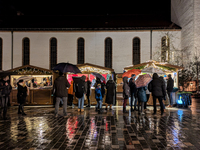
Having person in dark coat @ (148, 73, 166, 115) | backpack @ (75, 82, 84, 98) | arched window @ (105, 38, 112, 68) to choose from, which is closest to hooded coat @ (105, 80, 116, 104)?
backpack @ (75, 82, 84, 98)

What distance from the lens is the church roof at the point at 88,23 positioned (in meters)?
30.7

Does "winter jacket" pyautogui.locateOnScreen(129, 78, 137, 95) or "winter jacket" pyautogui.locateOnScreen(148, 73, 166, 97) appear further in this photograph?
"winter jacket" pyautogui.locateOnScreen(129, 78, 137, 95)

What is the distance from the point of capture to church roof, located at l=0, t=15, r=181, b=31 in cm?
3073

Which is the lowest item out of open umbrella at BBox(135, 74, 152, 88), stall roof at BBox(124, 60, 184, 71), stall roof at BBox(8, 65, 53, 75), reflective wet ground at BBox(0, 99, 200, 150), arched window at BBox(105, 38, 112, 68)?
reflective wet ground at BBox(0, 99, 200, 150)

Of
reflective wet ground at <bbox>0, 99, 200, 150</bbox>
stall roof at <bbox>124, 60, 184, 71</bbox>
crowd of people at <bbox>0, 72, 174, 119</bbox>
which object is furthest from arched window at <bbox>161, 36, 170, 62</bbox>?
reflective wet ground at <bbox>0, 99, 200, 150</bbox>

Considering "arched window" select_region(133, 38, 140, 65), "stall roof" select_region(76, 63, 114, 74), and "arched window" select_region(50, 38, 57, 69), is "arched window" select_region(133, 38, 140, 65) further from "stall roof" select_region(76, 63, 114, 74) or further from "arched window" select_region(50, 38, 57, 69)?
"stall roof" select_region(76, 63, 114, 74)

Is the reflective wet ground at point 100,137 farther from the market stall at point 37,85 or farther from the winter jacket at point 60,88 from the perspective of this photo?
the market stall at point 37,85

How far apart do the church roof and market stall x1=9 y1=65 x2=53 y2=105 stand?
16.7 meters

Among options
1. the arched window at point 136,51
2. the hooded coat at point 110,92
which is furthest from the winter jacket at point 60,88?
the arched window at point 136,51

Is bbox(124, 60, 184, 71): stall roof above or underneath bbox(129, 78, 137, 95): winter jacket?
above

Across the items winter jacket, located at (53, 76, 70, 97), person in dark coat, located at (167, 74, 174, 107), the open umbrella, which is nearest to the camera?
winter jacket, located at (53, 76, 70, 97)

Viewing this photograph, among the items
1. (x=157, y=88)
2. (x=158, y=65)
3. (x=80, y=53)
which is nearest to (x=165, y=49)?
(x=80, y=53)

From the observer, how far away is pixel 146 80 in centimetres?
1018

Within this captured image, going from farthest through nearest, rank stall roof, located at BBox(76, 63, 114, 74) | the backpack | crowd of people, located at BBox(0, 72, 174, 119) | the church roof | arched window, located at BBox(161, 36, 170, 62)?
the church roof, arched window, located at BBox(161, 36, 170, 62), stall roof, located at BBox(76, 63, 114, 74), the backpack, crowd of people, located at BBox(0, 72, 174, 119)
